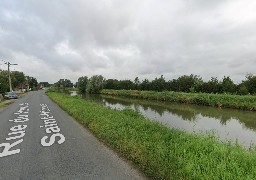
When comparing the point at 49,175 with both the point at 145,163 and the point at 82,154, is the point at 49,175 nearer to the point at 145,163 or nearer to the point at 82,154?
the point at 82,154

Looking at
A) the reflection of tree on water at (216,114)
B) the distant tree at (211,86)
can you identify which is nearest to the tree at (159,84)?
the distant tree at (211,86)

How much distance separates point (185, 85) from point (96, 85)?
4298cm

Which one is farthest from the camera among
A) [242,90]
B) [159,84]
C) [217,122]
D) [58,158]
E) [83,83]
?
[83,83]

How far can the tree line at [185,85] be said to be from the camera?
37.6 metres

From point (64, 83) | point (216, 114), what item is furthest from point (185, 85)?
point (64, 83)

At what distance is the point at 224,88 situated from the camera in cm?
3988

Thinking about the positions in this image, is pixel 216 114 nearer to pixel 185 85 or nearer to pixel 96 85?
pixel 185 85

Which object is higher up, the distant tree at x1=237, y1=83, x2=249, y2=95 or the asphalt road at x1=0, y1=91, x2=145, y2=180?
the distant tree at x1=237, y1=83, x2=249, y2=95

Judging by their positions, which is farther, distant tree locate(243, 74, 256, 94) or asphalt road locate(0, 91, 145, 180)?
distant tree locate(243, 74, 256, 94)

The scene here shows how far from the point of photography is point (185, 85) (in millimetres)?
50781

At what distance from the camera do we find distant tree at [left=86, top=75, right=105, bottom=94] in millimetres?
86562

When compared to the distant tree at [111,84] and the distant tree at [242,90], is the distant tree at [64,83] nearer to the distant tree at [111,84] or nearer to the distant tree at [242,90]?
the distant tree at [111,84]

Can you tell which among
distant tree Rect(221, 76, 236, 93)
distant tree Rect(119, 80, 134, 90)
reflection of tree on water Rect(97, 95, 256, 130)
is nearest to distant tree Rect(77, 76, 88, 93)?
distant tree Rect(119, 80, 134, 90)

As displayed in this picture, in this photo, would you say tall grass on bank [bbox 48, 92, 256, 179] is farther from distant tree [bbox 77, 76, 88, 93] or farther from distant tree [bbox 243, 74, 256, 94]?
distant tree [bbox 77, 76, 88, 93]
